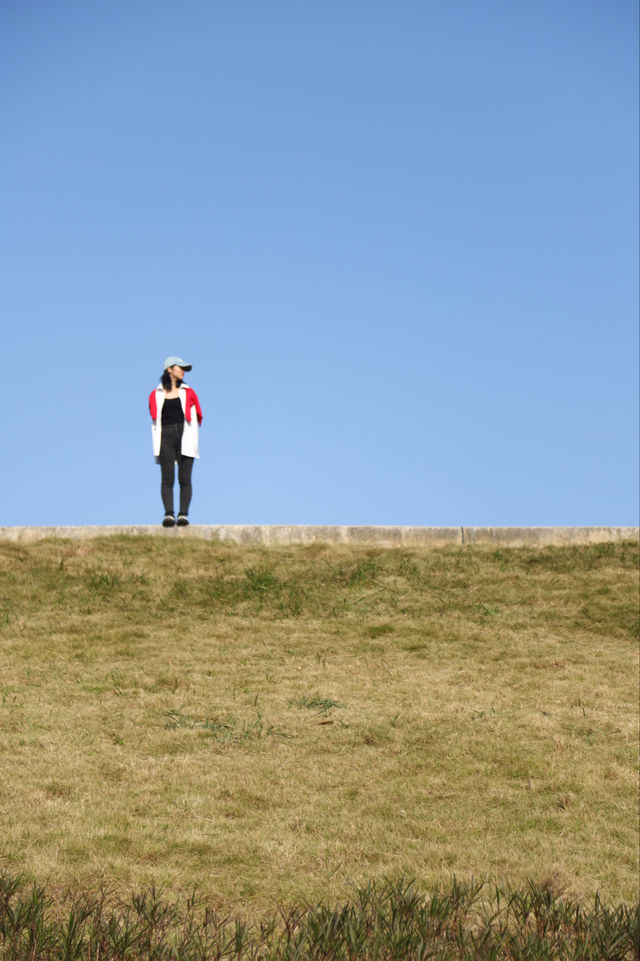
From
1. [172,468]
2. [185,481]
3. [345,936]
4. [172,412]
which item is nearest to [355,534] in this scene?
[185,481]

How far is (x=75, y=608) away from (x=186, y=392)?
3.81m

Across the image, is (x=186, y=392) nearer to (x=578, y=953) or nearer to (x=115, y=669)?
(x=115, y=669)

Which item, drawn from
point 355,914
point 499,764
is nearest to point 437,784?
point 499,764

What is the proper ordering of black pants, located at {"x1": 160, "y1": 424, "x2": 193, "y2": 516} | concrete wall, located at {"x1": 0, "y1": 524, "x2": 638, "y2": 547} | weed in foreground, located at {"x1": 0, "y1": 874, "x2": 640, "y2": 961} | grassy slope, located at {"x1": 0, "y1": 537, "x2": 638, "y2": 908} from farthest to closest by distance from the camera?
black pants, located at {"x1": 160, "y1": 424, "x2": 193, "y2": 516}
concrete wall, located at {"x1": 0, "y1": 524, "x2": 638, "y2": 547}
grassy slope, located at {"x1": 0, "y1": 537, "x2": 638, "y2": 908}
weed in foreground, located at {"x1": 0, "y1": 874, "x2": 640, "y2": 961}

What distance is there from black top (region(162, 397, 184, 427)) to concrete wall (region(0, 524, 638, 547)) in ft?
4.82

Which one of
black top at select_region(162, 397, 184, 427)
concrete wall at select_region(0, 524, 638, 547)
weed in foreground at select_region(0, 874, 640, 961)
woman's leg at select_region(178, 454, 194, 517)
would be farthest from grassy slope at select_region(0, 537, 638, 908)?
black top at select_region(162, 397, 184, 427)

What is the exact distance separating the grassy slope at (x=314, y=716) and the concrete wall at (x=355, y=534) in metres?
0.43

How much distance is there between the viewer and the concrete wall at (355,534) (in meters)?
12.7

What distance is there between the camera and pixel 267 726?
280 inches

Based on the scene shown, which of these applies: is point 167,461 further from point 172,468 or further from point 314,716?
point 314,716

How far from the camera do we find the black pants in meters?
12.8

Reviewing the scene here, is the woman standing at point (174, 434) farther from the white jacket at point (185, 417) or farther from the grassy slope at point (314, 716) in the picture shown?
the grassy slope at point (314, 716)

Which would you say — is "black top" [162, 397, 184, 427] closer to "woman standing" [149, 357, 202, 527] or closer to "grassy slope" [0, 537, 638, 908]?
"woman standing" [149, 357, 202, 527]

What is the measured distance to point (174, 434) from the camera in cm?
1279
